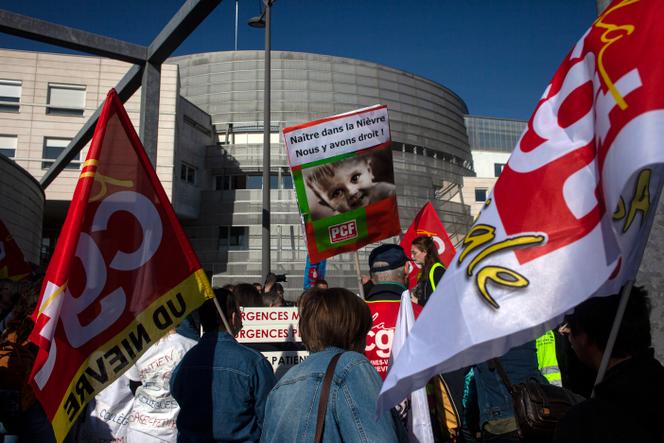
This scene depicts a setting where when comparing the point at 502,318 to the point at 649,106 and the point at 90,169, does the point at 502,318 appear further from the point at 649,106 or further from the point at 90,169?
the point at 90,169

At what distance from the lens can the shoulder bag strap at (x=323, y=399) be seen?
7.20 ft

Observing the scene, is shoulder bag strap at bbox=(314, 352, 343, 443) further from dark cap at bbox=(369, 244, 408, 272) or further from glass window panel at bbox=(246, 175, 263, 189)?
glass window panel at bbox=(246, 175, 263, 189)

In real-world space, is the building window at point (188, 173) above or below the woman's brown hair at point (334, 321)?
above

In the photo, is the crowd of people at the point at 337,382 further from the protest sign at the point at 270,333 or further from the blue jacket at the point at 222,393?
the protest sign at the point at 270,333

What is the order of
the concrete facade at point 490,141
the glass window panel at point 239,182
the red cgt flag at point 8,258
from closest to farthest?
1. the red cgt flag at point 8,258
2. the glass window panel at point 239,182
3. the concrete facade at point 490,141

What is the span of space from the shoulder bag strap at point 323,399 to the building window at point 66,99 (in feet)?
112

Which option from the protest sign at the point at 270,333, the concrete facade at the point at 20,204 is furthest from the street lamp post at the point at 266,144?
the protest sign at the point at 270,333

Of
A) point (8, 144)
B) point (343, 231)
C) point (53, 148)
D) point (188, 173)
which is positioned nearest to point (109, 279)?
point (343, 231)

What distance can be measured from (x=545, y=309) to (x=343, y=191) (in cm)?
505

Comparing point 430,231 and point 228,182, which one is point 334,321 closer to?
point 430,231

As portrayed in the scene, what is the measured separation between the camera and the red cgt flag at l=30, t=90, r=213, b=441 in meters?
2.74

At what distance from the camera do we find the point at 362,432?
2.13 metres

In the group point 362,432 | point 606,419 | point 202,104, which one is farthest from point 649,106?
point 202,104

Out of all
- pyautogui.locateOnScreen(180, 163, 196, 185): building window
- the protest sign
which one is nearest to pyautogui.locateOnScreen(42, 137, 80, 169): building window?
pyautogui.locateOnScreen(180, 163, 196, 185): building window
